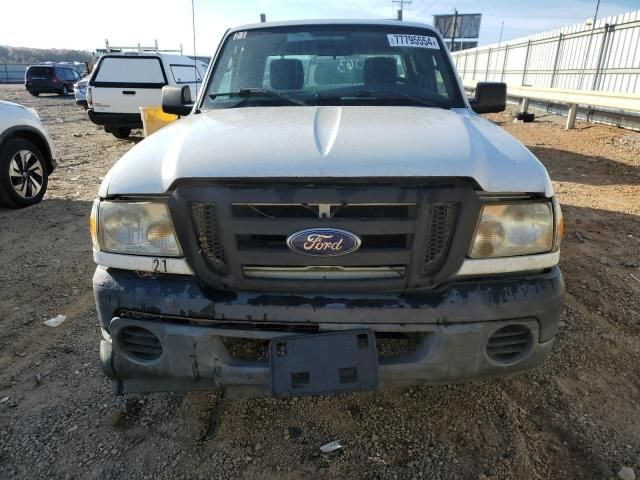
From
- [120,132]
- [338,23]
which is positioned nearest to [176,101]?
[338,23]

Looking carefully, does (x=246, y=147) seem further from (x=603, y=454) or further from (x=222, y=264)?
(x=603, y=454)

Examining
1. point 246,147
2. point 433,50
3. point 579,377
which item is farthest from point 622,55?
point 246,147

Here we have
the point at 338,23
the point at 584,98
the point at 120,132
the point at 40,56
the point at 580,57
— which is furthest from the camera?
the point at 40,56

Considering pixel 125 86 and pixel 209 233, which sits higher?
pixel 209 233

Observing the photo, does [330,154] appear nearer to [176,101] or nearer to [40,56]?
[176,101]

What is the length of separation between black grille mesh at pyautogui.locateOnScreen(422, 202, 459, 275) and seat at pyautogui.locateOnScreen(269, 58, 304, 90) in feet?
5.56

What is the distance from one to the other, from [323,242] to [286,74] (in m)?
1.82

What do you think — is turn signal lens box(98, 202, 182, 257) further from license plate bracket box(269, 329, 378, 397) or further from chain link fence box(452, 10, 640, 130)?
chain link fence box(452, 10, 640, 130)

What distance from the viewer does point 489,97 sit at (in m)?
3.44

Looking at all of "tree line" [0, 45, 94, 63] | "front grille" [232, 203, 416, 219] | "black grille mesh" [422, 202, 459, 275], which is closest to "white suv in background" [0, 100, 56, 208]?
"front grille" [232, 203, 416, 219]

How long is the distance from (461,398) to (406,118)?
1.49m

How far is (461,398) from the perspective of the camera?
8.30 feet

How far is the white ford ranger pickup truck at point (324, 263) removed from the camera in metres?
1.85

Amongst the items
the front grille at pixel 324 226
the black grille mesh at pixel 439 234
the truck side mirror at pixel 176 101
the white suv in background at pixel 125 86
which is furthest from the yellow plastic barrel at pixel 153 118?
the black grille mesh at pixel 439 234
